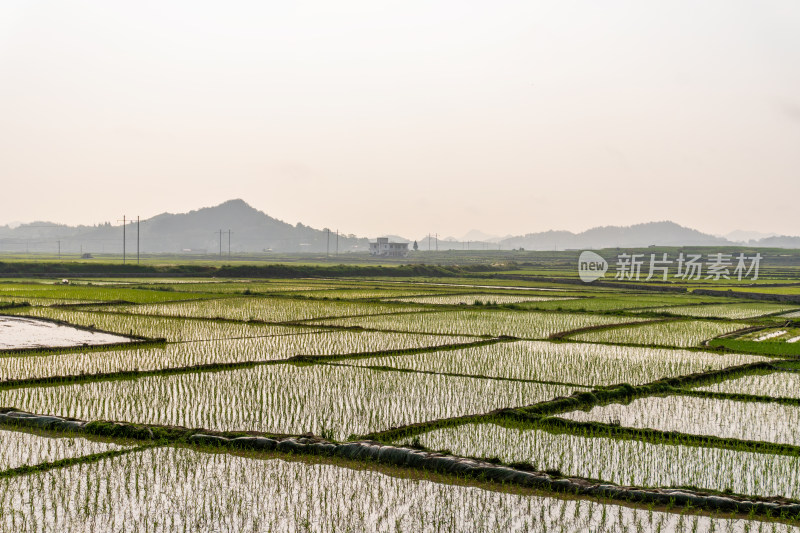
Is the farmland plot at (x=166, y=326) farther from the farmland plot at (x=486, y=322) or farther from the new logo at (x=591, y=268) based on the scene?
the new logo at (x=591, y=268)

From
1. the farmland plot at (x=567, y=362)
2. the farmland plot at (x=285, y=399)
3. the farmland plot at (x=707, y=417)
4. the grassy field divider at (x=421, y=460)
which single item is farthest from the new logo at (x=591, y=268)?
the grassy field divider at (x=421, y=460)

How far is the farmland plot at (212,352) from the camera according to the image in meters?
10.7

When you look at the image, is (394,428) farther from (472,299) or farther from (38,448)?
(472,299)

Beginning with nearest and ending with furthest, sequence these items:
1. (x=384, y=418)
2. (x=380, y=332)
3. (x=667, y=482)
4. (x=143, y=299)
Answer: (x=667, y=482) < (x=384, y=418) < (x=380, y=332) < (x=143, y=299)

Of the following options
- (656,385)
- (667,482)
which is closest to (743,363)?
(656,385)

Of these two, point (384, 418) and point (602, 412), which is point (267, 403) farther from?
point (602, 412)

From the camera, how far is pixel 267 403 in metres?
8.55

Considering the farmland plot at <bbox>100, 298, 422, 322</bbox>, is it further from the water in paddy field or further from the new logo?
the new logo

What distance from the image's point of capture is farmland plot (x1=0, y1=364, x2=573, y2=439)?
25.4 feet

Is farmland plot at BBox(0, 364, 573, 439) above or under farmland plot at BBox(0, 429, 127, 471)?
above

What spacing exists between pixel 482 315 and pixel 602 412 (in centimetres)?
1117

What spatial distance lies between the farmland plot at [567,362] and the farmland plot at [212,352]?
3.95 ft

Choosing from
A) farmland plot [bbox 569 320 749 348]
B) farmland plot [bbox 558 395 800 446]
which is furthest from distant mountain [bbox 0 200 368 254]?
farmland plot [bbox 558 395 800 446]

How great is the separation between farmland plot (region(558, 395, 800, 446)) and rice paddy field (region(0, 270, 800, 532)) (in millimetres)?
41
